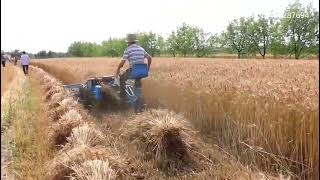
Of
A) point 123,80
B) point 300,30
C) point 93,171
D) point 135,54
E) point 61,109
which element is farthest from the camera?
point 300,30

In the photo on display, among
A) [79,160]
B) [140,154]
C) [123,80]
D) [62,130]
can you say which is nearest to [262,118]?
[140,154]

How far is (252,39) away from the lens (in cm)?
6819

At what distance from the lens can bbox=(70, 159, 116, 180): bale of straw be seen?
14.9 ft

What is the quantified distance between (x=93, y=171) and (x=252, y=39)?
66.0 metres

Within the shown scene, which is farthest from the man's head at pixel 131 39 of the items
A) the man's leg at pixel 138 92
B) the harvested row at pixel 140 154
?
the harvested row at pixel 140 154

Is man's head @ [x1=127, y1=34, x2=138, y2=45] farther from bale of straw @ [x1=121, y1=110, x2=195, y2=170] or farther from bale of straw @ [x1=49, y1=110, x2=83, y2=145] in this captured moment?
bale of straw @ [x1=121, y1=110, x2=195, y2=170]

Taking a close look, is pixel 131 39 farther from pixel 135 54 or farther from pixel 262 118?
pixel 262 118

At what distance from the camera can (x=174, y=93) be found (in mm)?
9312

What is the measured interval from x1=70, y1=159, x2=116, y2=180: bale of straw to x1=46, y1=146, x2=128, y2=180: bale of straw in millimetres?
129

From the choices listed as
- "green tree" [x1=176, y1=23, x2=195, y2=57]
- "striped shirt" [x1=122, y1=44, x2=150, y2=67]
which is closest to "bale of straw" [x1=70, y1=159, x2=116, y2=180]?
"striped shirt" [x1=122, y1=44, x2=150, y2=67]

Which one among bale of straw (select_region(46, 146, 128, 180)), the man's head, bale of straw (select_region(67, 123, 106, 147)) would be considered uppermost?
the man's head

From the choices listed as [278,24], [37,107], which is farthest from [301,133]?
[278,24]

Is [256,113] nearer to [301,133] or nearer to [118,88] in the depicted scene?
[301,133]

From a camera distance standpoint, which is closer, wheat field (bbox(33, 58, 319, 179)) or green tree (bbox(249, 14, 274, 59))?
→ wheat field (bbox(33, 58, 319, 179))
